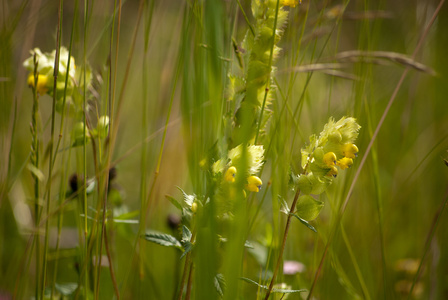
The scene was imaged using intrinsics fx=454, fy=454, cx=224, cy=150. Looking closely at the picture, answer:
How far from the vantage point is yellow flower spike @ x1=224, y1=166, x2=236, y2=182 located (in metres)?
0.59

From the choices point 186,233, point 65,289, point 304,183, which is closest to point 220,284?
point 186,233

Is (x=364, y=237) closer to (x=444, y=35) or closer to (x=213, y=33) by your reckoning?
(x=213, y=33)

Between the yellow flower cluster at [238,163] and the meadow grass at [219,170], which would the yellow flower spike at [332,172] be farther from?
the yellow flower cluster at [238,163]

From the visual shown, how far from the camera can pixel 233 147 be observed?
2.20 ft

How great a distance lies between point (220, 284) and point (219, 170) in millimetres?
163

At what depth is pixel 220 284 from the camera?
0.64 m

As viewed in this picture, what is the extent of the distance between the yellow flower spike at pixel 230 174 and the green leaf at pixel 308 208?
16 cm

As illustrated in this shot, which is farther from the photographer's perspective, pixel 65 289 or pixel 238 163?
pixel 65 289

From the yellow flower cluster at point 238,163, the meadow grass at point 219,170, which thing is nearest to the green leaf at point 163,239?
the meadow grass at point 219,170

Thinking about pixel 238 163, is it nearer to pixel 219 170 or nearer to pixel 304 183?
pixel 219 170

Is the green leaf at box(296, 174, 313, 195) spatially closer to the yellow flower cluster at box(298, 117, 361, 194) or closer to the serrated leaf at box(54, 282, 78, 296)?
the yellow flower cluster at box(298, 117, 361, 194)

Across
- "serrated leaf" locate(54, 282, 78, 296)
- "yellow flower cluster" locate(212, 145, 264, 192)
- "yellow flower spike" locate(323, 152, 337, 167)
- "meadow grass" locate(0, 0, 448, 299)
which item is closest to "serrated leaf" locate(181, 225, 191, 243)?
"meadow grass" locate(0, 0, 448, 299)

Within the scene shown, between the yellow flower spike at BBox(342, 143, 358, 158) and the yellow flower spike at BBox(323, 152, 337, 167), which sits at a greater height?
the yellow flower spike at BBox(342, 143, 358, 158)

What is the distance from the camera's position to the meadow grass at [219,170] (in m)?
0.67
